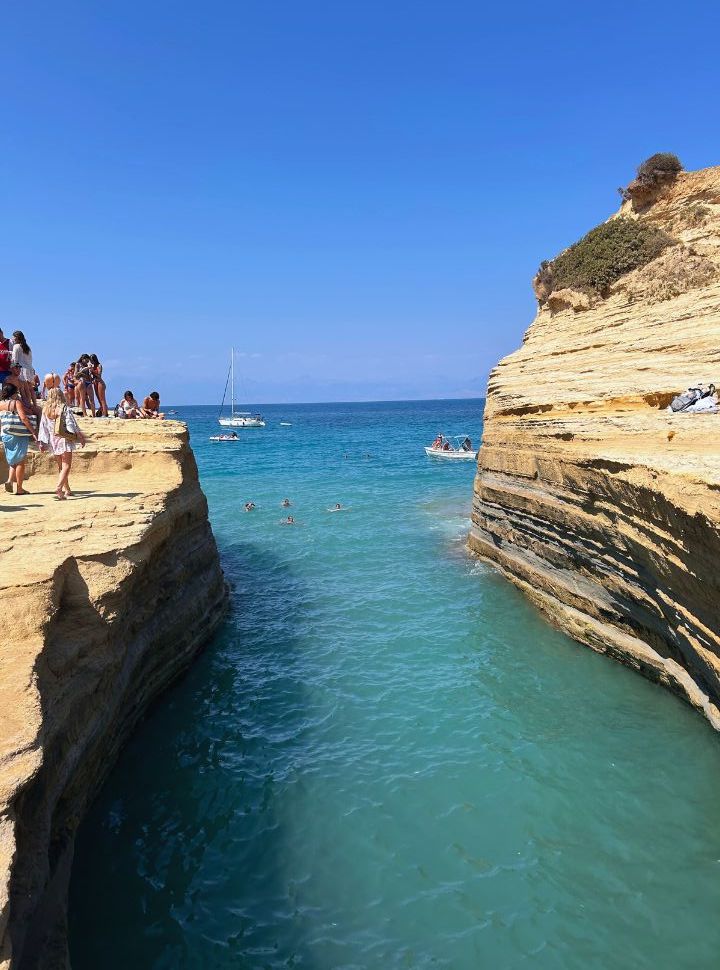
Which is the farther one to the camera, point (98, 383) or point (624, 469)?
point (98, 383)

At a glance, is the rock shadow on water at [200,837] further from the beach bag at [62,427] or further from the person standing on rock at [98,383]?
the person standing on rock at [98,383]

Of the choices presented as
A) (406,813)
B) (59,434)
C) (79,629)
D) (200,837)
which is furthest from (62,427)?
(406,813)

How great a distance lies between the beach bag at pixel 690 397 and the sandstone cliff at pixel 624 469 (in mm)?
224

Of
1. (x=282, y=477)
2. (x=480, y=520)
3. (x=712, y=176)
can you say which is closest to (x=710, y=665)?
(x=480, y=520)

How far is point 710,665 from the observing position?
22.2 ft

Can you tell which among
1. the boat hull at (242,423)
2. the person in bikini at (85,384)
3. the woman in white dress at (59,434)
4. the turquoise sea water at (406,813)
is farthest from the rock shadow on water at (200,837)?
the boat hull at (242,423)

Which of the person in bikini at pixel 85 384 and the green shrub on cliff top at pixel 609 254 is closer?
the person in bikini at pixel 85 384

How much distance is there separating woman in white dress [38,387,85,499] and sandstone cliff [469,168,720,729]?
840 cm

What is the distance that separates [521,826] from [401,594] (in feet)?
24.2

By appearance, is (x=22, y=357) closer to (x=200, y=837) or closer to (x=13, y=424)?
(x=13, y=424)

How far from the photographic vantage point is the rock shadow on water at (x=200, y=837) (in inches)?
205

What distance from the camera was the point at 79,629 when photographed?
599 centimetres

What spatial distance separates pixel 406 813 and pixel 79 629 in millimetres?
4116

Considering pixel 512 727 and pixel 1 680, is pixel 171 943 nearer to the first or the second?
pixel 1 680
